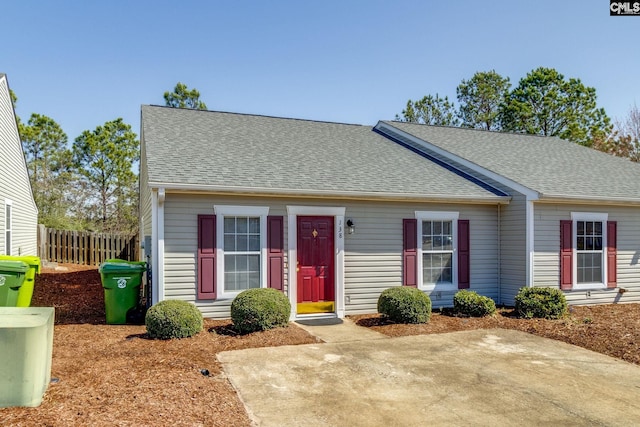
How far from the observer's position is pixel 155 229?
755 centimetres

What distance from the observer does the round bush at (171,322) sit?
6.51 meters

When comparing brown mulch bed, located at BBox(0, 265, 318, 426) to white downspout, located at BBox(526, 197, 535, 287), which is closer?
brown mulch bed, located at BBox(0, 265, 318, 426)

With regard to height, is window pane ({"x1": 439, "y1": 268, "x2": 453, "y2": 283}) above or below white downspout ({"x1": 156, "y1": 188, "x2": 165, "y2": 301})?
below

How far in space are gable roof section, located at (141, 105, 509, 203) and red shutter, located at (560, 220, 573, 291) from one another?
1.58m

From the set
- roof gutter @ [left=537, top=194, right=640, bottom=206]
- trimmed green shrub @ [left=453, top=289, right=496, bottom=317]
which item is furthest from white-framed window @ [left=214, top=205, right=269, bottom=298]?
roof gutter @ [left=537, top=194, right=640, bottom=206]

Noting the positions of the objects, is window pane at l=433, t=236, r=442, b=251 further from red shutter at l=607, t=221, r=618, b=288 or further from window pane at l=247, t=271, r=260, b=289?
red shutter at l=607, t=221, r=618, b=288

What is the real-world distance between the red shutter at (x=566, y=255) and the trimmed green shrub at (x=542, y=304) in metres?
1.23

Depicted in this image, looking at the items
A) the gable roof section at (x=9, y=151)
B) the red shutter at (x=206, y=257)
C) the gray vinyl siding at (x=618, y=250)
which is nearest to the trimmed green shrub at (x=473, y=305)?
the gray vinyl siding at (x=618, y=250)

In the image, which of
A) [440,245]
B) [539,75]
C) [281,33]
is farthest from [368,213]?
[539,75]

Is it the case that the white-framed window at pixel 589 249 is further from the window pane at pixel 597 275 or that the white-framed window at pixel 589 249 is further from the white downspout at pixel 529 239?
the white downspout at pixel 529 239

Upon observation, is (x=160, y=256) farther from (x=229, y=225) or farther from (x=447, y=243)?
(x=447, y=243)

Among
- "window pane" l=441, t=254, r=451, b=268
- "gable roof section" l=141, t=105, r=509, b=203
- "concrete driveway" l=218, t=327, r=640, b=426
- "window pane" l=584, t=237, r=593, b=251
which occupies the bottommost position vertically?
"concrete driveway" l=218, t=327, r=640, b=426

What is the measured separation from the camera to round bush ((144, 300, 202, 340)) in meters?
6.51

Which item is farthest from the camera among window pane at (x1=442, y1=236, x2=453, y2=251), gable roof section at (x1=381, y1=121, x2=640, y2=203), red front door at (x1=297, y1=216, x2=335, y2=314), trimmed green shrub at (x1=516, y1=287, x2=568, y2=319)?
gable roof section at (x1=381, y1=121, x2=640, y2=203)
